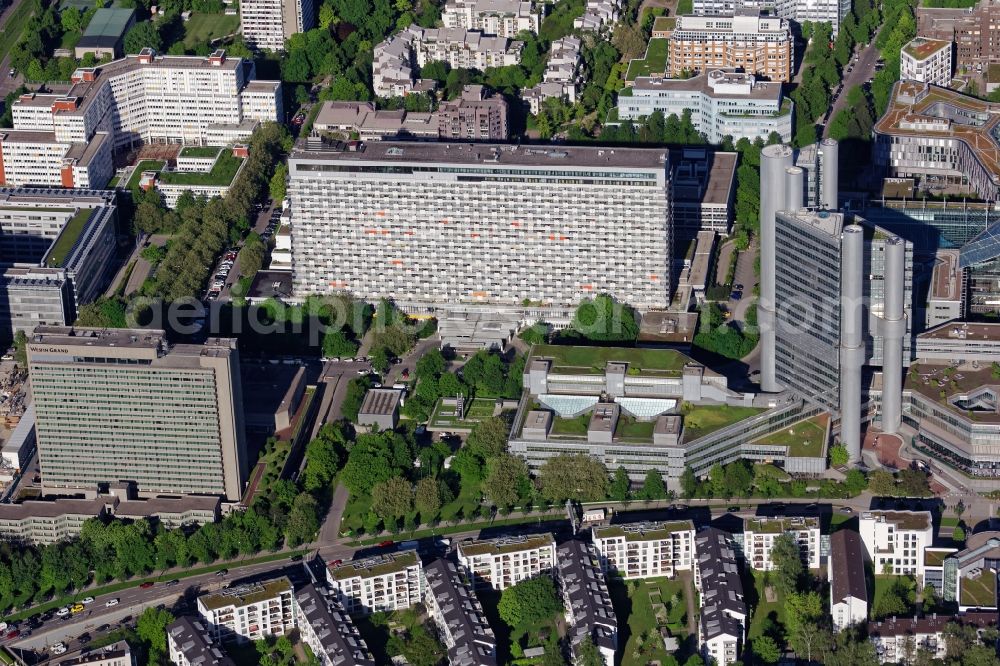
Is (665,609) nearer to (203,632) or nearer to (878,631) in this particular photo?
(878,631)

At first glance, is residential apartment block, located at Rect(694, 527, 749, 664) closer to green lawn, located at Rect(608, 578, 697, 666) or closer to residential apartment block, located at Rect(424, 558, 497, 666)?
green lawn, located at Rect(608, 578, 697, 666)

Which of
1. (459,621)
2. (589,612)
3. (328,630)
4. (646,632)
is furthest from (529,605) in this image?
(328,630)

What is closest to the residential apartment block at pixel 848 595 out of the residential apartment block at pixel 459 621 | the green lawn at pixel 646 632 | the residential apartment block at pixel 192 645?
the green lawn at pixel 646 632

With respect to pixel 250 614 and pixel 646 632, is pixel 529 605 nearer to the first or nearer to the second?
pixel 646 632

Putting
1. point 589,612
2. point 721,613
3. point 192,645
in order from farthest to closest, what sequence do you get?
point 589,612 < point 721,613 < point 192,645

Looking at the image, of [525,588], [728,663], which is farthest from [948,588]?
[525,588]

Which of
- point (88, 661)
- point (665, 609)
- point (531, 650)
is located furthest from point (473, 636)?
point (88, 661)
